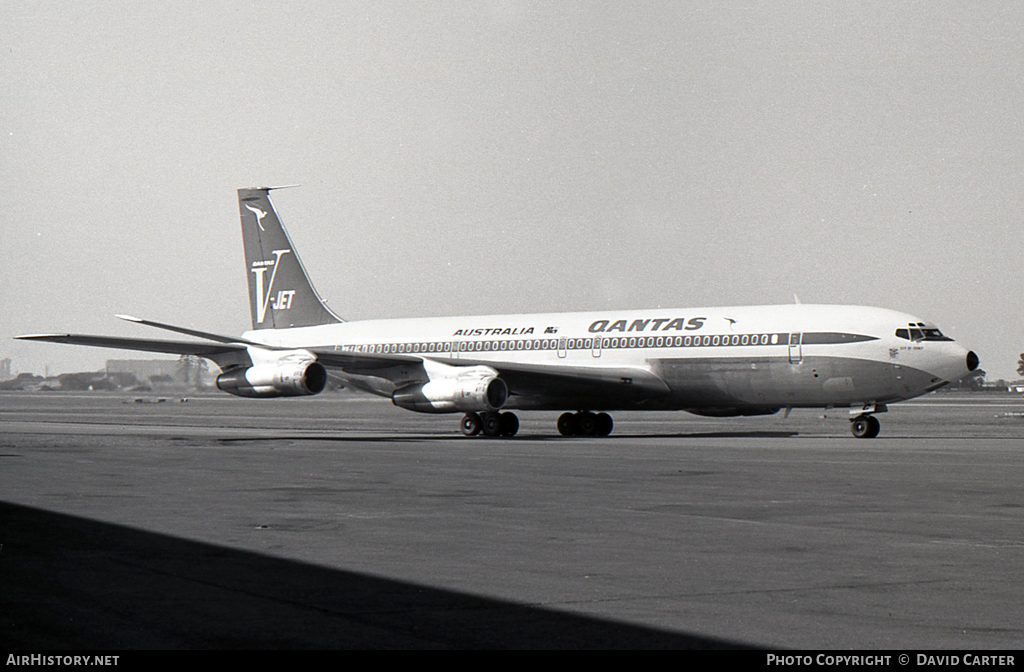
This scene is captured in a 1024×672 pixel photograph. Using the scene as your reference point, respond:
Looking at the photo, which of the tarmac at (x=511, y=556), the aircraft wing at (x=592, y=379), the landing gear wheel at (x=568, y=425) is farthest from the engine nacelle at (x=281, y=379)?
the tarmac at (x=511, y=556)

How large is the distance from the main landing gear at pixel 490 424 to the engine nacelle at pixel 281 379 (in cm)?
482

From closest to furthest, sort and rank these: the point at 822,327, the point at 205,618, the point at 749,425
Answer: the point at 205,618, the point at 822,327, the point at 749,425

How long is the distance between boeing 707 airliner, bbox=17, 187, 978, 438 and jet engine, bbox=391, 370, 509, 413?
0.04 m

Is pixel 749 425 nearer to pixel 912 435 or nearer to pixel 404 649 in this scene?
pixel 912 435

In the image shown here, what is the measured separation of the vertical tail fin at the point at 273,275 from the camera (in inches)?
1718

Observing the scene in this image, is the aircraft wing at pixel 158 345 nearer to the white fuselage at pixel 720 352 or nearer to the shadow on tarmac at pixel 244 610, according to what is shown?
the white fuselage at pixel 720 352

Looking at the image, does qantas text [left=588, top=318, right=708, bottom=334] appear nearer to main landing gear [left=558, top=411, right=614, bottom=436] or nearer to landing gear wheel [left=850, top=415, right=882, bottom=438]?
main landing gear [left=558, top=411, right=614, bottom=436]

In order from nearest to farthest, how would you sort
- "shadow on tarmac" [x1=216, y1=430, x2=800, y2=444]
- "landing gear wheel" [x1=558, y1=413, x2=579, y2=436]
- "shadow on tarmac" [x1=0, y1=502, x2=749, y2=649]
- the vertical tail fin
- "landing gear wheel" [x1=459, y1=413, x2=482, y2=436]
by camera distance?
"shadow on tarmac" [x1=0, y1=502, x2=749, y2=649] < "shadow on tarmac" [x1=216, y1=430, x2=800, y2=444] < "landing gear wheel" [x1=459, y1=413, x2=482, y2=436] < "landing gear wheel" [x1=558, y1=413, x2=579, y2=436] < the vertical tail fin

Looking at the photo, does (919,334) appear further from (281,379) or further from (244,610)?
(244,610)

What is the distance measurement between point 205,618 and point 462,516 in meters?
5.85

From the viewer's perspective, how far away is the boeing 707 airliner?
31422 millimetres

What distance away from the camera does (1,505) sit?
43.3ft

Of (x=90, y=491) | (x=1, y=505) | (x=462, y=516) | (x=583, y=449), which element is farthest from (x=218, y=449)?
(x=462, y=516)

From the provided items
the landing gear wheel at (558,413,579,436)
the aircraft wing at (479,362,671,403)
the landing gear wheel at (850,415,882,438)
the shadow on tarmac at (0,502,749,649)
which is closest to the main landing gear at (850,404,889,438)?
the landing gear wheel at (850,415,882,438)
